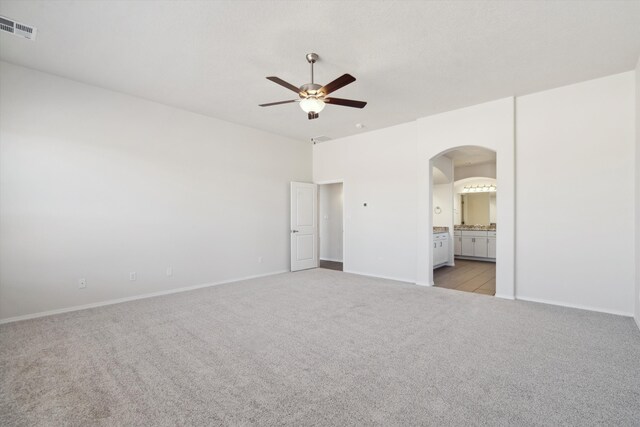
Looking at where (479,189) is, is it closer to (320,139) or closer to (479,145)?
(479,145)

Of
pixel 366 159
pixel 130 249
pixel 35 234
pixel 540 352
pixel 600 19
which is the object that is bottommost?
pixel 540 352

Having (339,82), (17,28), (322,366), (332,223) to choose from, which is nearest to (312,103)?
(339,82)

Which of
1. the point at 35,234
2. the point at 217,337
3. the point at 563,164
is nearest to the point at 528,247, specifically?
the point at 563,164

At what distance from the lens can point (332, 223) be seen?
336 inches

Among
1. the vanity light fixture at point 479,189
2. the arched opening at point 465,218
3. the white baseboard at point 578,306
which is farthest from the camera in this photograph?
the vanity light fixture at point 479,189

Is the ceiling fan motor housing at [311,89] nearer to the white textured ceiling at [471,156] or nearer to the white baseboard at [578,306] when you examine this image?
the white baseboard at [578,306]

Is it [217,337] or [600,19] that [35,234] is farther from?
[600,19]

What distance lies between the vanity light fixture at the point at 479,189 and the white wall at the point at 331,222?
438cm

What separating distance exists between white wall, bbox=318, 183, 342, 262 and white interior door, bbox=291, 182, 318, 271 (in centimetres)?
140

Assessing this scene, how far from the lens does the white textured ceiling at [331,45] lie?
2551 millimetres

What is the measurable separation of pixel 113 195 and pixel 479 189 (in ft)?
31.6

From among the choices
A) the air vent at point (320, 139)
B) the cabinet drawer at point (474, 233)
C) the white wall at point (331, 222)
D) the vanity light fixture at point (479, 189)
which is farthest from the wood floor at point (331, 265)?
the vanity light fixture at point (479, 189)

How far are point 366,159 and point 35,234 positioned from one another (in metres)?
5.48

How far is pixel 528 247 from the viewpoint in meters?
4.29
